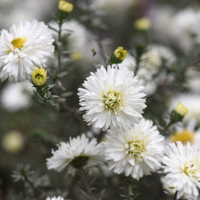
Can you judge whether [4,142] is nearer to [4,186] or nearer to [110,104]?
[4,186]

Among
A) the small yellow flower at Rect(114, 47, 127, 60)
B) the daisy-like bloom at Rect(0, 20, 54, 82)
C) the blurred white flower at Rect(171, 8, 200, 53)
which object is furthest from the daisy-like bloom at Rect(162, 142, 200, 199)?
the blurred white flower at Rect(171, 8, 200, 53)

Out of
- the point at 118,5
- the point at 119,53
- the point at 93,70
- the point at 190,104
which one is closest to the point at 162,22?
the point at 118,5

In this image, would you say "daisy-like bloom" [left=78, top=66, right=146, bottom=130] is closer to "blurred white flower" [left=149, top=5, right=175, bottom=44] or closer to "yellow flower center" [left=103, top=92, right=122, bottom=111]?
"yellow flower center" [left=103, top=92, right=122, bottom=111]

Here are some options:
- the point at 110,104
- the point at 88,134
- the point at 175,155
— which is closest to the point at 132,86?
the point at 110,104

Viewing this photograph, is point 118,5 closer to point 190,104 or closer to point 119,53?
point 190,104

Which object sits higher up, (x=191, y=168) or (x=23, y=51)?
(x=23, y=51)

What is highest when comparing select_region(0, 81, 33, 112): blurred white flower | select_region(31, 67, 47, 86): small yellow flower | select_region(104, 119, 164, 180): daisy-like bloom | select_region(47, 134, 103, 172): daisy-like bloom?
select_region(31, 67, 47, 86): small yellow flower

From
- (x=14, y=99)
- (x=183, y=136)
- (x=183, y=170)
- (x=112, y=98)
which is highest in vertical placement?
(x=112, y=98)

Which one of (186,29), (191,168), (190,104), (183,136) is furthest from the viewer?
(186,29)
